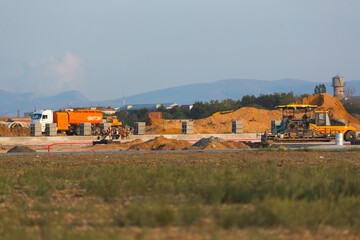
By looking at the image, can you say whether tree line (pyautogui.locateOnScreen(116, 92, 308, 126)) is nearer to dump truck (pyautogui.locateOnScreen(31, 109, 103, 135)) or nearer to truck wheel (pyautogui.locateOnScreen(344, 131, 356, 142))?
dump truck (pyautogui.locateOnScreen(31, 109, 103, 135))

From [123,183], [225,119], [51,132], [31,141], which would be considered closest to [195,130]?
[225,119]

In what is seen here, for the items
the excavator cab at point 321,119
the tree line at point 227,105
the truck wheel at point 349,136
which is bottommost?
the truck wheel at point 349,136

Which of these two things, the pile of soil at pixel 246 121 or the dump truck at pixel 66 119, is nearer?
the dump truck at pixel 66 119

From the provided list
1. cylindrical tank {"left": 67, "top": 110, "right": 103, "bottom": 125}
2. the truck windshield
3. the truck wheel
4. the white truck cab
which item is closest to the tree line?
cylindrical tank {"left": 67, "top": 110, "right": 103, "bottom": 125}

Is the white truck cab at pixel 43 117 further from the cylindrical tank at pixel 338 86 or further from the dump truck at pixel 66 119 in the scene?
the cylindrical tank at pixel 338 86

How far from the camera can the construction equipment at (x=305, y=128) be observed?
48247mm

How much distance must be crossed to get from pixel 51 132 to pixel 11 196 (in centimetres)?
4473

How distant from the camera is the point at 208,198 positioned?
14.1 meters

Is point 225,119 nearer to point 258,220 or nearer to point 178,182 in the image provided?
point 178,182

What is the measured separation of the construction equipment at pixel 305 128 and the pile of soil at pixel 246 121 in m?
22.8

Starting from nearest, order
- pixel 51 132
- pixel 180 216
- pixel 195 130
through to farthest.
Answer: pixel 180 216, pixel 51 132, pixel 195 130

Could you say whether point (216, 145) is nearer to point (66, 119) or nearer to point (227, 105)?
point (66, 119)

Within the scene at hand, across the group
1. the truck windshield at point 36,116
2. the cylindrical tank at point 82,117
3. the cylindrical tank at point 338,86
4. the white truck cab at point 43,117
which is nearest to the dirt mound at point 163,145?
the cylindrical tank at point 82,117

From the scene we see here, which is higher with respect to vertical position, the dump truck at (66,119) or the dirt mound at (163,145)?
the dump truck at (66,119)
